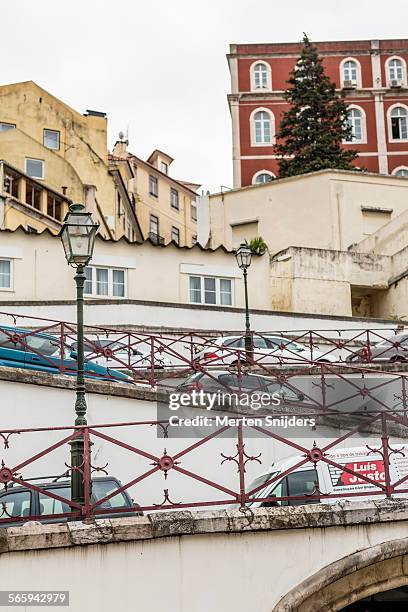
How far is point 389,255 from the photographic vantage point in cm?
3788

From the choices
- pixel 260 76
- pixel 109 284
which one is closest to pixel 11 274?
pixel 109 284

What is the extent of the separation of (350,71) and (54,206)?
26741mm

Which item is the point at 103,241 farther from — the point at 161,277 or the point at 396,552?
the point at 396,552

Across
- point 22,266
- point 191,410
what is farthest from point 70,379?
point 22,266

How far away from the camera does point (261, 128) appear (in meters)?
60.8

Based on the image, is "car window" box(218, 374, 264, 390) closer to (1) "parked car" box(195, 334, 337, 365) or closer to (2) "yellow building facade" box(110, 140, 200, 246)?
(1) "parked car" box(195, 334, 337, 365)

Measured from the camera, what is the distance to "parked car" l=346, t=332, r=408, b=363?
77.3ft

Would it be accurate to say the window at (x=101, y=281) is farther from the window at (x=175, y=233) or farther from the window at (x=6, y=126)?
the window at (x=175, y=233)

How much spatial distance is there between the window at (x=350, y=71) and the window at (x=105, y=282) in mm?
35704

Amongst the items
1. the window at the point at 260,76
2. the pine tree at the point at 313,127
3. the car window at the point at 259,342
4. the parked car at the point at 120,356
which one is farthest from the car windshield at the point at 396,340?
the window at the point at 260,76

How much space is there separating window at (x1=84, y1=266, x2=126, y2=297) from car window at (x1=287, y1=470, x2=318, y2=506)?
19993mm

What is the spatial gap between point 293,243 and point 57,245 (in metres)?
12.7

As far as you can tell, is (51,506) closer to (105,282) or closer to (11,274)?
(11,274)

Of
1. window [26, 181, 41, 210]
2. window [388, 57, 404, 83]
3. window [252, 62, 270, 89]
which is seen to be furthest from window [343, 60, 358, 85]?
window [26, 181, 41, 210]
